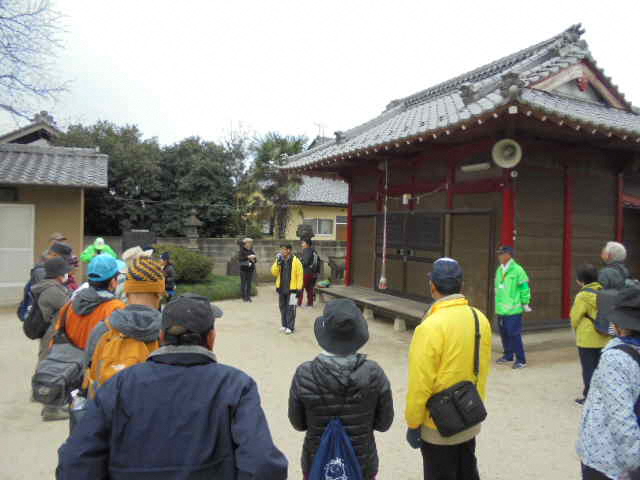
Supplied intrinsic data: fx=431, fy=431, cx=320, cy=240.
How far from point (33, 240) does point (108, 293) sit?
10.1 meters

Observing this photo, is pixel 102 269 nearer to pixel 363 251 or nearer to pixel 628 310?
pixel 628 310

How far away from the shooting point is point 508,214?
6781mm

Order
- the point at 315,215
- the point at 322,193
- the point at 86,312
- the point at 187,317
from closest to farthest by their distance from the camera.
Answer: the point at 187,317, the point at 86,312, the point at 315,215, the point at 322,193

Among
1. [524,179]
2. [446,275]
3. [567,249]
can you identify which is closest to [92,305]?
[446,275]

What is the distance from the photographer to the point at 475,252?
7453 millimetres

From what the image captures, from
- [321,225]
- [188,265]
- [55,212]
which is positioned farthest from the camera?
[321,225]

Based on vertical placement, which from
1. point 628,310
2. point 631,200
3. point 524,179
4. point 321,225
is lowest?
point 628,310

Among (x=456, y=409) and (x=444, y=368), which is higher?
(x=444, y=368)

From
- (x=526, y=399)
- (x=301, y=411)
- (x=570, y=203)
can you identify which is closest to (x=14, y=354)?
(x=301, y=411)

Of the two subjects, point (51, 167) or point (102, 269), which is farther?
point (51, 167)

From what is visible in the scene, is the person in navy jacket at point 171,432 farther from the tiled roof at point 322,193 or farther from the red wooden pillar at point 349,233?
the tiled roof at point 322,193

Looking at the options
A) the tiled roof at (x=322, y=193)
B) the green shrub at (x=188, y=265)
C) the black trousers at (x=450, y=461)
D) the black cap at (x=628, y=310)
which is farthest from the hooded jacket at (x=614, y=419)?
the tiled roof at (x=322, y=193)

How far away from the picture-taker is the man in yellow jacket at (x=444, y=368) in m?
2.46

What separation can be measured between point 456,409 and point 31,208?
1192cm
